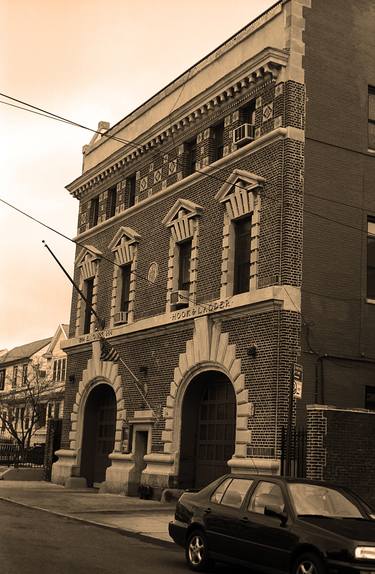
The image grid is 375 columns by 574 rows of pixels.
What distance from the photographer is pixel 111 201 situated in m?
32.6

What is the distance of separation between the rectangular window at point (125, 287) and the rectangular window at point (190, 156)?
4942 millimetres

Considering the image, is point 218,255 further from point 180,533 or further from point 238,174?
point 180,533

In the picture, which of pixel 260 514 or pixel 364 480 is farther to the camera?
pixel 364 480

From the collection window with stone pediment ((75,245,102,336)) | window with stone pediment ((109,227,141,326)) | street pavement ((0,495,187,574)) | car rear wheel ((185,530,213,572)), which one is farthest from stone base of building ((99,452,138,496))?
car rear wheel ((185,530,213,572))

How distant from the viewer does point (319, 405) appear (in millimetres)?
19688

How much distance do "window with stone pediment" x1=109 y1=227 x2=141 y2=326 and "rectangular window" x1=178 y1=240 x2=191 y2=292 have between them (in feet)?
9.14

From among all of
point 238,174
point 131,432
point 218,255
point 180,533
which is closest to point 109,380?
point 131,432

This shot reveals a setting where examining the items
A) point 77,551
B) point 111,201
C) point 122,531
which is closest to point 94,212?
point 111,201

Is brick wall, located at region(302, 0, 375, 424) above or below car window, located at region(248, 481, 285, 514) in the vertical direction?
above

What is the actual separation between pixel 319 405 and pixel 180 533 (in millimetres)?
7659

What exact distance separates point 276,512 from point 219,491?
5.90 feet

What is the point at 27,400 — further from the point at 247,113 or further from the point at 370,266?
the point at 370,266

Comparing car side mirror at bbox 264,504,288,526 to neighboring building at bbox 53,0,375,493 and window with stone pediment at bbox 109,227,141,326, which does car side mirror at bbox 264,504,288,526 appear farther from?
window with stone pediment at bbox 109,227,141,326

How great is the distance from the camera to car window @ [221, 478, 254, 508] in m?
11.9
